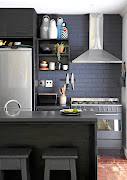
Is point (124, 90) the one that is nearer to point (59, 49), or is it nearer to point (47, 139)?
point (59, 49)

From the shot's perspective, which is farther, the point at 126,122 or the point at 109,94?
the point at 109,94

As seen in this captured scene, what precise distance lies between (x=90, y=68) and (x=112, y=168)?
221cm

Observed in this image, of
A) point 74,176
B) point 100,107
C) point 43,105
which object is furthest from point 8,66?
point 74,176

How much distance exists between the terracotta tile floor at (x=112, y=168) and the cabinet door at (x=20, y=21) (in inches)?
108

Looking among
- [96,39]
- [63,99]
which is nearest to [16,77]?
[63,99]

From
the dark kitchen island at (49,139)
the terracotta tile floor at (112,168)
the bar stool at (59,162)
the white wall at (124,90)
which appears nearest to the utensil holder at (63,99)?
the white wall at (124,90)

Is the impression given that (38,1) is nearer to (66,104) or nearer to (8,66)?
(8,66)

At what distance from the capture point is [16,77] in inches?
209

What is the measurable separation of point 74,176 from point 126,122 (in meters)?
2.44

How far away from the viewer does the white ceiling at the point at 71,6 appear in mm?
4954

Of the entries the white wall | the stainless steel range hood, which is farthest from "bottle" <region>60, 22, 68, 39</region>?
the white wall

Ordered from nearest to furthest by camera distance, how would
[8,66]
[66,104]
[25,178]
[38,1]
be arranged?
1. [25,178]
2. [38,1]
3. [8,66]
4. [66,104]

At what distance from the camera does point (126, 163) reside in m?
4.96

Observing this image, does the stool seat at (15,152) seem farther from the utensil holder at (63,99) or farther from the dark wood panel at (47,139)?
the utensil holder at (63,99)
